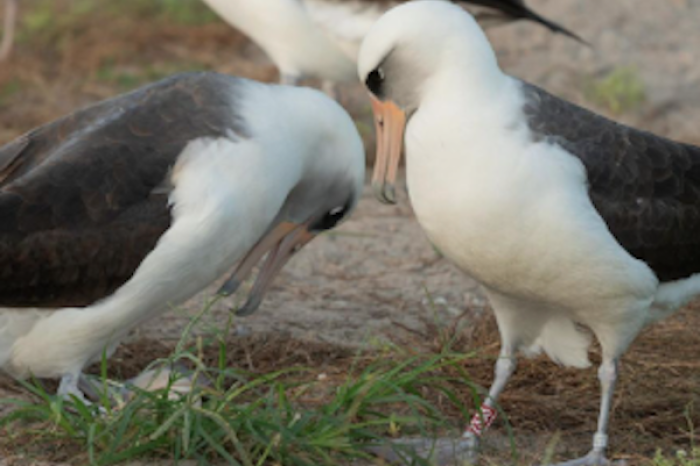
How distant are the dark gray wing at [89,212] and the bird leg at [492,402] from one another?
1.35 meters

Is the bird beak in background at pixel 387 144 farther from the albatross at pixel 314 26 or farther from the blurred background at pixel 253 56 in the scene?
the blurred background at pixel 253 56

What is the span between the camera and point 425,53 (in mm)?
5117

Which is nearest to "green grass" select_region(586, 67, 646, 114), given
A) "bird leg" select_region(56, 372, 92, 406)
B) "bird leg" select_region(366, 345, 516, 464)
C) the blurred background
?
the blurred background

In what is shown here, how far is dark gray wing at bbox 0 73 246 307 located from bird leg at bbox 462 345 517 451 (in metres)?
1.35

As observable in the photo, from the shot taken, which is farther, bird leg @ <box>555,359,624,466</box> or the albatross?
the albatross

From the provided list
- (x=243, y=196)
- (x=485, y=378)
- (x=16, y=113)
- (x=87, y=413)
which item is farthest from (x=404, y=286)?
(x=16, y=113)

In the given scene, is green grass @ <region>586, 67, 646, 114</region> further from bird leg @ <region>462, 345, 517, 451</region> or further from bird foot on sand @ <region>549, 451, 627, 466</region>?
bird foot on sand @ <region>549, 451, 627, 466</region>

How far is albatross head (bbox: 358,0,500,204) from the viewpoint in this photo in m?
5.09

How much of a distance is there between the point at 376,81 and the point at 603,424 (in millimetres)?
1511

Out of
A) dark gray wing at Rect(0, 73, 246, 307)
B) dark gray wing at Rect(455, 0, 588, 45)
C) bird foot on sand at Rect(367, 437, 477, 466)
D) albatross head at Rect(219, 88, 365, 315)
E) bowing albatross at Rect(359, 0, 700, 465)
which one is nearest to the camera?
bird foot on sand at Rect(367, 437, 477, 466)

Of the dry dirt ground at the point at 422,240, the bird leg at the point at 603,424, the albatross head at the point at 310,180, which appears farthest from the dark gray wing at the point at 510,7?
the bird leg at the point at 603,424

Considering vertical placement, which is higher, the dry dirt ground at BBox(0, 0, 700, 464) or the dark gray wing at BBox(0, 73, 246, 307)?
the dark gray wing at BBox(0, 73, 246, 307)

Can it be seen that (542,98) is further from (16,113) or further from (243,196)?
(16,113)

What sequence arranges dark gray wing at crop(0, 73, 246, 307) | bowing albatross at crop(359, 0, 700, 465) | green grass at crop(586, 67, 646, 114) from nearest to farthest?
bowing albatross at crop(359, 0, 700, 465), dark gray wing at crop(0, 73, 246, 307), green grass at crop(586, 67, 646, 114)
